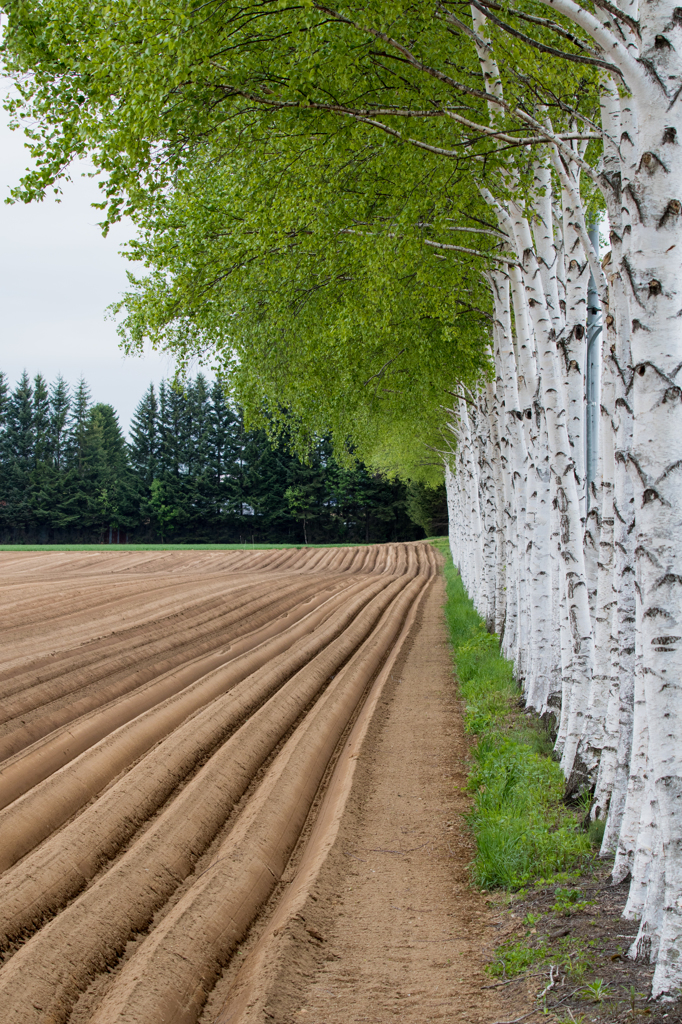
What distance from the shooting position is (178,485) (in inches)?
2756

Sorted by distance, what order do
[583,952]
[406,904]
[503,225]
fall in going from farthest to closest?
[503,225], [406,904], [583,952]

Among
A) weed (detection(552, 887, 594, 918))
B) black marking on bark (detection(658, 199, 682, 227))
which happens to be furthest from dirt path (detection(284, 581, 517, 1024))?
black marking on bark (detection(658, 199, 682, 227))

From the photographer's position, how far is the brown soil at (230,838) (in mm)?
4508

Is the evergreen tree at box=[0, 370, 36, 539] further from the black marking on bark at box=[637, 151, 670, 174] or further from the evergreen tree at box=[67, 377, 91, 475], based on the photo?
the black marking on bark at box=[637, 151, 670, 174]

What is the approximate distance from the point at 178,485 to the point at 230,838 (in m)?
65.1

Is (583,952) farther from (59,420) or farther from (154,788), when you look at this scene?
(59,420)

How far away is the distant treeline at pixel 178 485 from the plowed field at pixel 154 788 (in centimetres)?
5215

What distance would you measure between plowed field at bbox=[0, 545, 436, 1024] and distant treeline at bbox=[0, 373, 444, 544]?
52.2 metres

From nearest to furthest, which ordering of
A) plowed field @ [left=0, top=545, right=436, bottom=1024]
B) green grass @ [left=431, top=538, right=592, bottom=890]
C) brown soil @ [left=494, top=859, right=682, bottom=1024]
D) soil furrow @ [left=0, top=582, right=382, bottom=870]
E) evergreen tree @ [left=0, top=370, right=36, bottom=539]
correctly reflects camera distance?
1. brown soil @ [left=494, top=859, right=682, bottom=1024]
2. plowed field @ [left=0, top=545, right=436, bottom=1024]
3. green grass @ [left=431, top=538, right=592, bottom=890]
4. soil furrow @ [left=0, top=582, right=382, bottom=870]
5. evergreen tree @ [left=0, top=370, right=36, bottom=539]

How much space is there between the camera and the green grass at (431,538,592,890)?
5891mm

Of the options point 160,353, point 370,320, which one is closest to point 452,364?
point 370,320

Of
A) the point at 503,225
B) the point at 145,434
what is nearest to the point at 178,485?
the point at 145,434

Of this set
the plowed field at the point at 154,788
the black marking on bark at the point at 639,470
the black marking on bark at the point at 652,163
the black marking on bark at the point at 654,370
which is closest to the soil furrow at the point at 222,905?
the plowed field at the point at 154,788

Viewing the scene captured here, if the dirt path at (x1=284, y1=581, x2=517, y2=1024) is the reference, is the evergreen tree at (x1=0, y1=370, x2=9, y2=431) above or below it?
above
